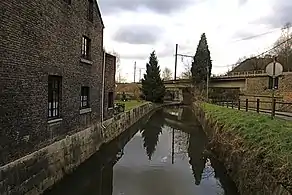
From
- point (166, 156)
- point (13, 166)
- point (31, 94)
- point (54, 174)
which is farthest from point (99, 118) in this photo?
point (13, 166)

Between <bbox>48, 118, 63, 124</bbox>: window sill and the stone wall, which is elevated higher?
<bbox>48, 118, 63, 124</bbox>: window sill

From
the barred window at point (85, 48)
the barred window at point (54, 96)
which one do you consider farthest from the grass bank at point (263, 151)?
the barred window at point (85, 48)

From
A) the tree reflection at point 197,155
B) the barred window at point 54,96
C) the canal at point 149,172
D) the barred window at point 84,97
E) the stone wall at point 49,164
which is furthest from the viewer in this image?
the barred window at point 84,97

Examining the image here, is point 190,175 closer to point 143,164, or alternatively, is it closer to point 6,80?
point 143,164

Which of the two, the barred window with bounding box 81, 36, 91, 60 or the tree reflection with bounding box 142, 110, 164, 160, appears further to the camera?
the tree reflection with bounding box 142, 110, 164, 160

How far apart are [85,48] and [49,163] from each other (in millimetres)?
6950

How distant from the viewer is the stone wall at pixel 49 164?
8528 mm

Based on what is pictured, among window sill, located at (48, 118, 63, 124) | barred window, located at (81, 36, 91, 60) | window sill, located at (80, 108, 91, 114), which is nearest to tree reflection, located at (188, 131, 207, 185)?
window sill, located at (80, 108, 91, 114)

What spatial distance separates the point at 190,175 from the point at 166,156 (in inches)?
161

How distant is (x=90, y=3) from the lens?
16.9 meters

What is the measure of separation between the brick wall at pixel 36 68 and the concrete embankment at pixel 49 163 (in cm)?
28

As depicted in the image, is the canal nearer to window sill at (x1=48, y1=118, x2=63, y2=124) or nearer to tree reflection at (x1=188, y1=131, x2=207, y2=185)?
tree reflection at (x1=188, y1=131, x2=207, y2=185)

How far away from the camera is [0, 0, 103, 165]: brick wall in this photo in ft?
28.3

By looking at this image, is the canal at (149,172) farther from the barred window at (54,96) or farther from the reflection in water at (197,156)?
the barred window at (54,96)
